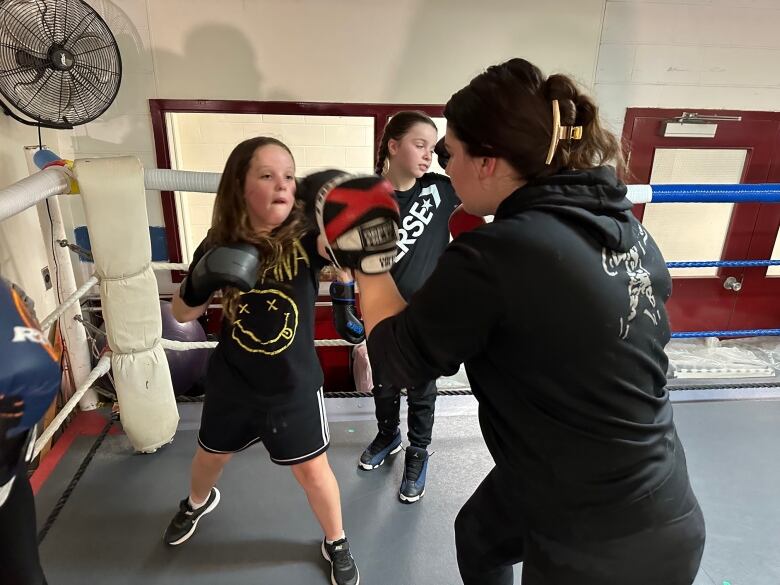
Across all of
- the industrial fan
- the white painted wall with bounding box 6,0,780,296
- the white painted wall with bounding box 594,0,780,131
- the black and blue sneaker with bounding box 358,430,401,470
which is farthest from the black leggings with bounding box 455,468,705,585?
the white painted wall with bounding box 594,0,780,131

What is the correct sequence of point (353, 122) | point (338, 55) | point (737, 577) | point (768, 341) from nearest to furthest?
point (737, 577)
point (338, 55)
point (353, 122)
point (768, 341)

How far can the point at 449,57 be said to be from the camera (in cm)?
270

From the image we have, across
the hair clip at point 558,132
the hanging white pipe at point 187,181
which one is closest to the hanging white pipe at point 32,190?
the hanging white pipe at point 187,181

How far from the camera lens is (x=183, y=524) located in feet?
4.50

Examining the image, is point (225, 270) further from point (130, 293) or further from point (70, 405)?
point (70, 405)

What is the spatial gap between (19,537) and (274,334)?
1.81 feet

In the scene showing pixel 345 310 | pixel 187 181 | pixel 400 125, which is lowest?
pixel 345 310

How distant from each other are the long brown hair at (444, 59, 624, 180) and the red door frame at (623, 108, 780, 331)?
7.82ft

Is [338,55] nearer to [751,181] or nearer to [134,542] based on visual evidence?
[134,542]

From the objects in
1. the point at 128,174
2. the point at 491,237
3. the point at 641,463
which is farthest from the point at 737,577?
the point at 128,174

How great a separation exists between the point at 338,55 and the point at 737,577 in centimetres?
261

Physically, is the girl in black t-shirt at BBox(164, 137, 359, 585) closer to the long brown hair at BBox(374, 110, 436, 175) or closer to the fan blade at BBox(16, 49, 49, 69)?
the long brown hair at BBox(374, 110, 436, 175)

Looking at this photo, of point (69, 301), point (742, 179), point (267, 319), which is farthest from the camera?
point (742, 179)

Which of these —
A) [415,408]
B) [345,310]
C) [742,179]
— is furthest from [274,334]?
[742,179]
